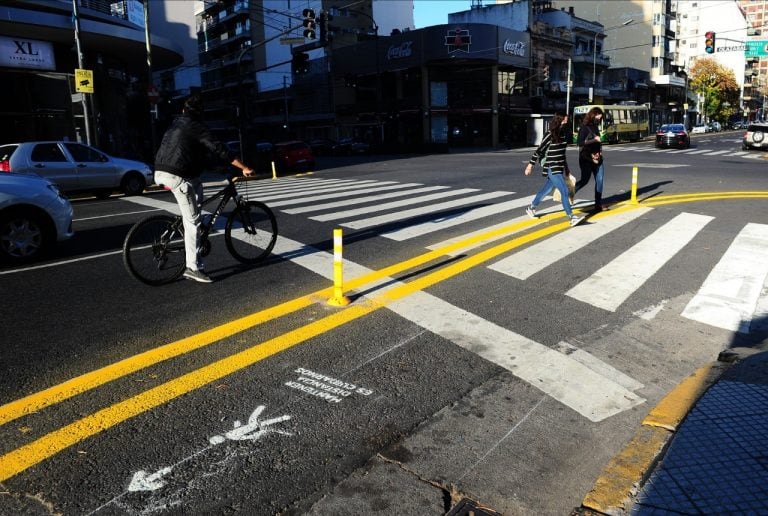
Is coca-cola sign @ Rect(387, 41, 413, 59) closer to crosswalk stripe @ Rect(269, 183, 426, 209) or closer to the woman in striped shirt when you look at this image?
crosswalk stripe @ Rect(269, 183, 426, 209)

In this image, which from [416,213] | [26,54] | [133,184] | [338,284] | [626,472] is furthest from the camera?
[26,54]

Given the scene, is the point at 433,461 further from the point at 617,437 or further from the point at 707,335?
the point at 707,335

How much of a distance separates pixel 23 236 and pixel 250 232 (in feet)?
9.53

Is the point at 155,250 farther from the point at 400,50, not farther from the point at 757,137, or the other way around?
the point at 400,50

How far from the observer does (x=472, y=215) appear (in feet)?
33.9

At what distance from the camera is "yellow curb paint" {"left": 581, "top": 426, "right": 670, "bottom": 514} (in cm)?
256

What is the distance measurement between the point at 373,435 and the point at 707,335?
320cm

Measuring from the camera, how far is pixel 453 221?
974cm

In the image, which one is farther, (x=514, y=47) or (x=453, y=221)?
(x=514, y=47)

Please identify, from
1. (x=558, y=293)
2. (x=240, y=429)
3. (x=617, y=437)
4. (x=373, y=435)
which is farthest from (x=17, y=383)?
(x=558, y=293)

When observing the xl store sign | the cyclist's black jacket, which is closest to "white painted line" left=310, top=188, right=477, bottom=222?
the cyclist's black jacket

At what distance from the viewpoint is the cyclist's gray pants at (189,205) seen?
5.91 metres

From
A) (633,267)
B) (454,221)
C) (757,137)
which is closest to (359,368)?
(633,267)

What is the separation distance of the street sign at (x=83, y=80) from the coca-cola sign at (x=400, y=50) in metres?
38.9
